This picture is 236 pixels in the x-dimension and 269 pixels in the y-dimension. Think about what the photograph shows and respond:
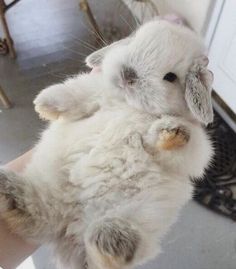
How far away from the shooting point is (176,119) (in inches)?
32.6

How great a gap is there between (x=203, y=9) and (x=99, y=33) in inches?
22.6

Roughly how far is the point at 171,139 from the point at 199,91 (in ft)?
0.46

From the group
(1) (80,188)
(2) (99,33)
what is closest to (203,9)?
(2) (99,33)

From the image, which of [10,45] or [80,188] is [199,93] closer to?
[80,188]

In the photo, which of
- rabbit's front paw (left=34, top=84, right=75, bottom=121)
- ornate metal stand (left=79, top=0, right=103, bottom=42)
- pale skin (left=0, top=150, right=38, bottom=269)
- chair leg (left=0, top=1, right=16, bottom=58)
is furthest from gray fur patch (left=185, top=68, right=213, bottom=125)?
→ chair leg (left=0, top=1, right=16, bottom=58)

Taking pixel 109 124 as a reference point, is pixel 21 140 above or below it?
below

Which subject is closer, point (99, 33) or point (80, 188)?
point (80, 188)

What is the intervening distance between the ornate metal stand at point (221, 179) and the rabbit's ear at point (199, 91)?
719mm

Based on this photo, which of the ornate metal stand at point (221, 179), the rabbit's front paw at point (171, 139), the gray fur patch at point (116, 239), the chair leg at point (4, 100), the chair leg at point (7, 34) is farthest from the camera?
the chair leg at point (7, 34)

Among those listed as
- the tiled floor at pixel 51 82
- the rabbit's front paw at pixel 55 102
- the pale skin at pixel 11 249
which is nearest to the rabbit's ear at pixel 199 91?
the rabbit's front paw at pixel 55 102

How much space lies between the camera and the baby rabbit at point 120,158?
72 cm

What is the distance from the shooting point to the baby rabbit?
0.72m

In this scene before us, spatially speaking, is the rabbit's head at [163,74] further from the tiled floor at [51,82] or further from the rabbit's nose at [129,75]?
the tiled floor at [51,82]

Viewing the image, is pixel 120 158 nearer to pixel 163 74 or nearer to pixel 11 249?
pixel 163 74
